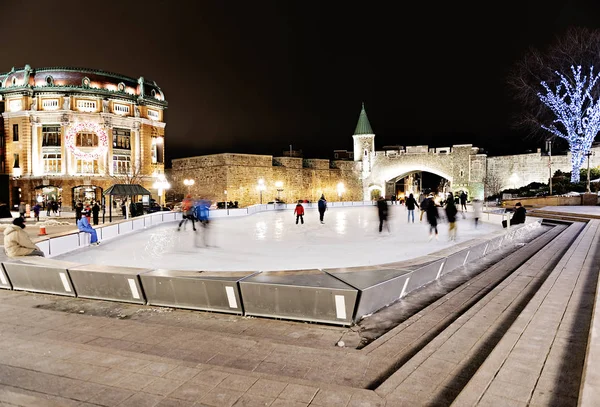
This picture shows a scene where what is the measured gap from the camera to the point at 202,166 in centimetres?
3775

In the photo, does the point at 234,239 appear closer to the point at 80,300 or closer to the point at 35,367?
the point at 80,300

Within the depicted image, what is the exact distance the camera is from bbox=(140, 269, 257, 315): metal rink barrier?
4086 millimetres

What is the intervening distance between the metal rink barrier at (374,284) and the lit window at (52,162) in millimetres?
30191

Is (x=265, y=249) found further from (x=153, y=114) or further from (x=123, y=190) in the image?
(x=153, y=114)

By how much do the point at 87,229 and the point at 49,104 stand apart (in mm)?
24609

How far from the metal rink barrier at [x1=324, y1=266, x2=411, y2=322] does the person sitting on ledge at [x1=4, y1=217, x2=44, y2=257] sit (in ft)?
14.9

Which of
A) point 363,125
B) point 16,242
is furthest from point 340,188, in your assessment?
point 16,242

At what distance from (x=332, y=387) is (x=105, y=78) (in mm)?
33480

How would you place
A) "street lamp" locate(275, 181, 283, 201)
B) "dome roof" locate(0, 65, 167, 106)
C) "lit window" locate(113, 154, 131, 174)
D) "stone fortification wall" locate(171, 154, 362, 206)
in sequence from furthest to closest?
"street lamp" locate(275, 181, 283, 201) → "stone fortification wall" locate(171, 154, 362, 206) → "lit window" locate(113, 154, 131, 174) → "dome roof" locate(0, 65, 167, 106)

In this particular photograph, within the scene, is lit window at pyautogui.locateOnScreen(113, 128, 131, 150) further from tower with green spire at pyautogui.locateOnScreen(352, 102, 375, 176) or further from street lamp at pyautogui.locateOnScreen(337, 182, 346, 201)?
tower with green spire at pyautogui.locateOnScreen(352, 102, 375, 176)

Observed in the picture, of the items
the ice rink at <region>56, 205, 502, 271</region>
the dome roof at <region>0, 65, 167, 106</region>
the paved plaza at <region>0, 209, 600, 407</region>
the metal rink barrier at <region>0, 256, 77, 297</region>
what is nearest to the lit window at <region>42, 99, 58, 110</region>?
the dome roof at <region>0, 65, 167, 106</region>

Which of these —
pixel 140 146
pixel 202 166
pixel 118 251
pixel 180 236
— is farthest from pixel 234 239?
pixel 202 166

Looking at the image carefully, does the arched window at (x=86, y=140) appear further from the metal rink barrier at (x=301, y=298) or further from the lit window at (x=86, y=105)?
the metal rink barrier at (x=301, y=298)

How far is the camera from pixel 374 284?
3949mm
